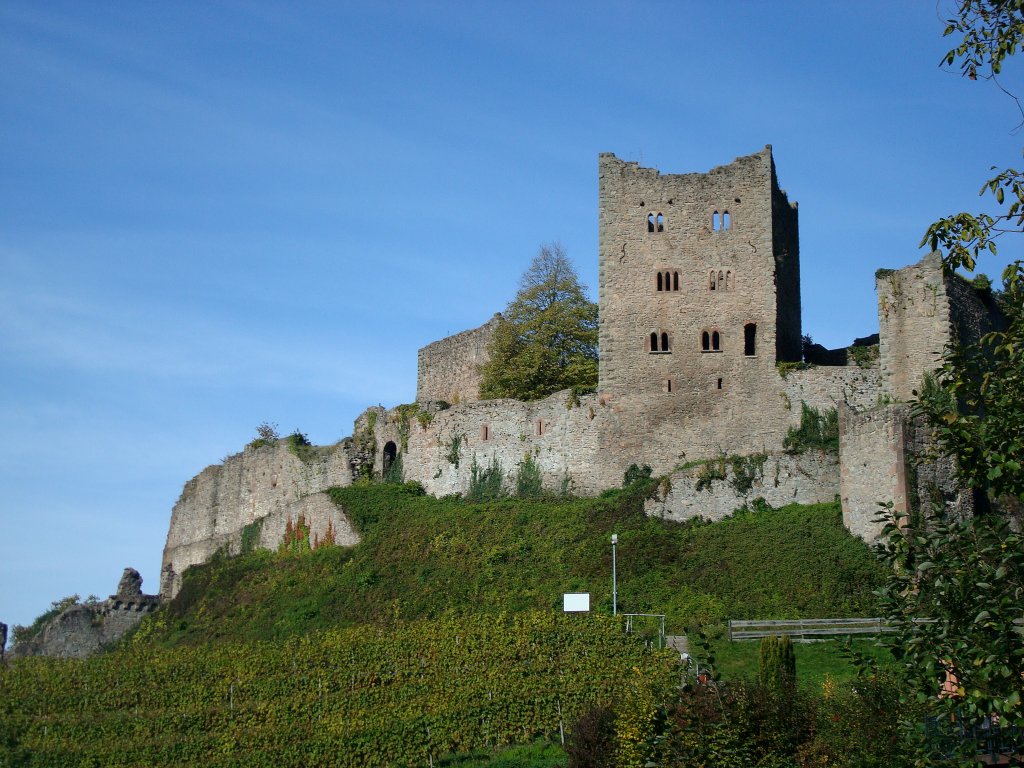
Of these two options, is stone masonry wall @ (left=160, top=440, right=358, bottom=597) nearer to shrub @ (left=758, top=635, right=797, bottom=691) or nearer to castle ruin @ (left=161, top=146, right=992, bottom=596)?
castle ruin @ (left=161, top=146, right=992, bottom=596)

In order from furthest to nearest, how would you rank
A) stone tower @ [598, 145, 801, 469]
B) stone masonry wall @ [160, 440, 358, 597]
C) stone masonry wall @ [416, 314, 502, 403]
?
1. stone masonry wall @ [416, 314, 502, 403]
2. stone masonry wall @ [160, 440, 358, 597]
3. stone tower @ [598, 145, 801, 469]

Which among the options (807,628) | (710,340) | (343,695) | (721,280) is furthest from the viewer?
(721,280)

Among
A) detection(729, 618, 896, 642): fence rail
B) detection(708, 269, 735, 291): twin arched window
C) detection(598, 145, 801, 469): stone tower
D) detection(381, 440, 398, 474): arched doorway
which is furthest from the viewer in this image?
detection(381, 440, 398, 474): arched doorway

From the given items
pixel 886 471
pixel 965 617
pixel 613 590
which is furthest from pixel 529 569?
pixel 965 617

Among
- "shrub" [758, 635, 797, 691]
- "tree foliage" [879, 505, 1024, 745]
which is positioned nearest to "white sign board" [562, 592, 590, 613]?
"shrub" [758, 635, 797, 691]

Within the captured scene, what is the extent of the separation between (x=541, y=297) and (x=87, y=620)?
2067 cm

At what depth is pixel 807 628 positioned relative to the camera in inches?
1182

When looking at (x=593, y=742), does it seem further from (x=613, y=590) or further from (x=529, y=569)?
(x=529, y=569)

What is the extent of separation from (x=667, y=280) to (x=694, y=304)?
1.24 m

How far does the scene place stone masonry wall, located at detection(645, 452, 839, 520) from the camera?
36.8 meters

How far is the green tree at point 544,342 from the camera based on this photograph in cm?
4822

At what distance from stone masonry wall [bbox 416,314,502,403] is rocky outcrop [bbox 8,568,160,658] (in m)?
13.5

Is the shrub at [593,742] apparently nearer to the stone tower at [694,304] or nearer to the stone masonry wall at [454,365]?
the stone tower at [694,304]

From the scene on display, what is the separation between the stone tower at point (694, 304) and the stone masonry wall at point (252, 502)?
10553mm
